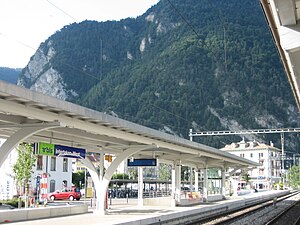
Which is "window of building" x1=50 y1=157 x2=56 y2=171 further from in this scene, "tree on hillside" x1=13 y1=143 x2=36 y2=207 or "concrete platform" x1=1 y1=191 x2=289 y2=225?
"concrete platform" x1=1 y1=191 x2=289 y2=225

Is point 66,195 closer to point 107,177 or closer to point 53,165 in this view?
point 53,165

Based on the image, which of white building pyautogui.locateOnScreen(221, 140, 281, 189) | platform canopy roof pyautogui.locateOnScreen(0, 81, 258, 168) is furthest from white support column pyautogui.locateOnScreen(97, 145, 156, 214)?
white building pyautogui.locateOnScreen(221, 140, 281, 189)

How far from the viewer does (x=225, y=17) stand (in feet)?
585

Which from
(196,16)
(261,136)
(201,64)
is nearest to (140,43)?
(196,16)

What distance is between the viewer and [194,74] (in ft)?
461

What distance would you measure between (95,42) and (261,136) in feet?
212

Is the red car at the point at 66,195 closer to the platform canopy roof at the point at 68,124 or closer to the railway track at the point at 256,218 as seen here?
the railway track at the point at 256,218

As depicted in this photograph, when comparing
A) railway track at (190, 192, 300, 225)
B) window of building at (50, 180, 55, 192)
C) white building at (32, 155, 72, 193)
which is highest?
white building at (32, 155, 72, 193)

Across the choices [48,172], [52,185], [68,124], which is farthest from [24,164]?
[68,124]

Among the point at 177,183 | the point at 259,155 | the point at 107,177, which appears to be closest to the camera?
the point at 107,177

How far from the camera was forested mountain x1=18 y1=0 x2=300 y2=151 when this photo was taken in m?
119

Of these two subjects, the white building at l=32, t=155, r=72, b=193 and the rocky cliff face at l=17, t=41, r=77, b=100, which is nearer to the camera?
the white building at l=32, t=155, r=72, b=193

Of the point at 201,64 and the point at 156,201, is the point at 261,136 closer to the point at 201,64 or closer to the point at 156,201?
the point at 201,64

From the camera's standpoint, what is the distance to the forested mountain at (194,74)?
119 m
